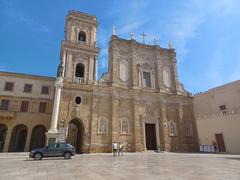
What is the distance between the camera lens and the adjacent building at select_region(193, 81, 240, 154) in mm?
19400

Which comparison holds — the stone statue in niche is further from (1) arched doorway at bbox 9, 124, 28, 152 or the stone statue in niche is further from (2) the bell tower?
(1) arched doorway at bbox 9, 124, 28, 152

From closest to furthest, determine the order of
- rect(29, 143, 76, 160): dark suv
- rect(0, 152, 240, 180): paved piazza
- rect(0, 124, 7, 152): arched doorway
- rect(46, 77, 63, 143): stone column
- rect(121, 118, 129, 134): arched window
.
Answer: rect(0, 152, 240, 180): paved piazza → rect(29, 143, 76, 160): dark suv → rect(46, 77, 63, 143): stone column → rect(121, 118, 129, 134): arched window → rect(0, 124, 7, 152): arched doorway

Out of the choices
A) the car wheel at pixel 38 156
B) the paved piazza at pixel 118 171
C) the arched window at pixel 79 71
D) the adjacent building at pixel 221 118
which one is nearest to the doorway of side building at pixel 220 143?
the adjacent building at pixel 221 118

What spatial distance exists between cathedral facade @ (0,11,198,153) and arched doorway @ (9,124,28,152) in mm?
150

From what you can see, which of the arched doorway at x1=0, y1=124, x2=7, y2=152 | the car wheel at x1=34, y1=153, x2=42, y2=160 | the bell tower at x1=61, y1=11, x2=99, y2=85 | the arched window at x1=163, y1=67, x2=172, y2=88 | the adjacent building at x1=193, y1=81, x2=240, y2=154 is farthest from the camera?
the arched window at x1=163, y1=67, x2=172, y2=88

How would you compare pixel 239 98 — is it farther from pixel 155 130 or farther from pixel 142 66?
pixel 142 66

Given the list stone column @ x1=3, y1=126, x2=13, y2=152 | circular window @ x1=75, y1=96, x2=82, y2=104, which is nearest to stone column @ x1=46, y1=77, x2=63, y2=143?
circular window @ x1=75, y1=96, x2=82, y2=104

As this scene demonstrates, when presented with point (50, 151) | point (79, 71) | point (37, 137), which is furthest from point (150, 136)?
point (37, 137)

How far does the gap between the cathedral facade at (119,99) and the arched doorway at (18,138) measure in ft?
0.49

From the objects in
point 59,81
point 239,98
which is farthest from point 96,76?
point 239,98

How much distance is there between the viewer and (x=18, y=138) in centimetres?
2511

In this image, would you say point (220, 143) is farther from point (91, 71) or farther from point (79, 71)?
point (79, 71)

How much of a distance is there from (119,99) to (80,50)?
8.60 meters

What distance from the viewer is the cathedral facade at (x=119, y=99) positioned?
69.4 ft
